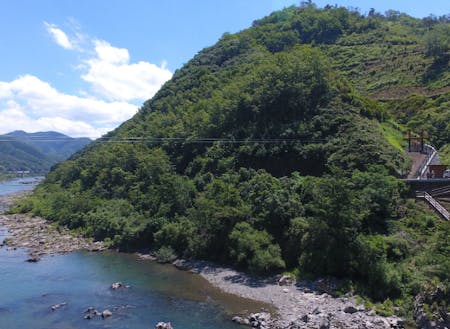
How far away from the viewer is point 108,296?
36.8 m

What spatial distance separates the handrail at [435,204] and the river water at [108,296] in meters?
19.3

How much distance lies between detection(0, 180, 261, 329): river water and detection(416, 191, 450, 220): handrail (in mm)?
19334

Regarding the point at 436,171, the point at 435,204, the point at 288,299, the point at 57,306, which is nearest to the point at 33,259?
the point at 57,306

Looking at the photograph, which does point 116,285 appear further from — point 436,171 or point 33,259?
point 436,171

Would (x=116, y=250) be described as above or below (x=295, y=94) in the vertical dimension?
below

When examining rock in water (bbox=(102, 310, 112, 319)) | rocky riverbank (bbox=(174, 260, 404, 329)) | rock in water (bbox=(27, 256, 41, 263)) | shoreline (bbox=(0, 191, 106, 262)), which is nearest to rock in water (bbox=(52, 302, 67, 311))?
rock in water (bbox=(102, 310, 112, 319))

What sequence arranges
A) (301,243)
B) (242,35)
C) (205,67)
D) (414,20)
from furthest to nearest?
1. (414,20)
2. (242,35)
3. (205,67)
4. (301,243)

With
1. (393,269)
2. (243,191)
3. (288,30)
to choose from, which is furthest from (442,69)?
(393,269)

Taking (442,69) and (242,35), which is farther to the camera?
(242,35)

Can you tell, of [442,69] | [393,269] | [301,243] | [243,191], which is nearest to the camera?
[393,269]

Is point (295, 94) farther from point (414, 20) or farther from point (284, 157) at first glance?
point (414, 20)

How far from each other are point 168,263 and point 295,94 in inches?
1232

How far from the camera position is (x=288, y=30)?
419 ft

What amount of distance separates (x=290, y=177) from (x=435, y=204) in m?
17.0
